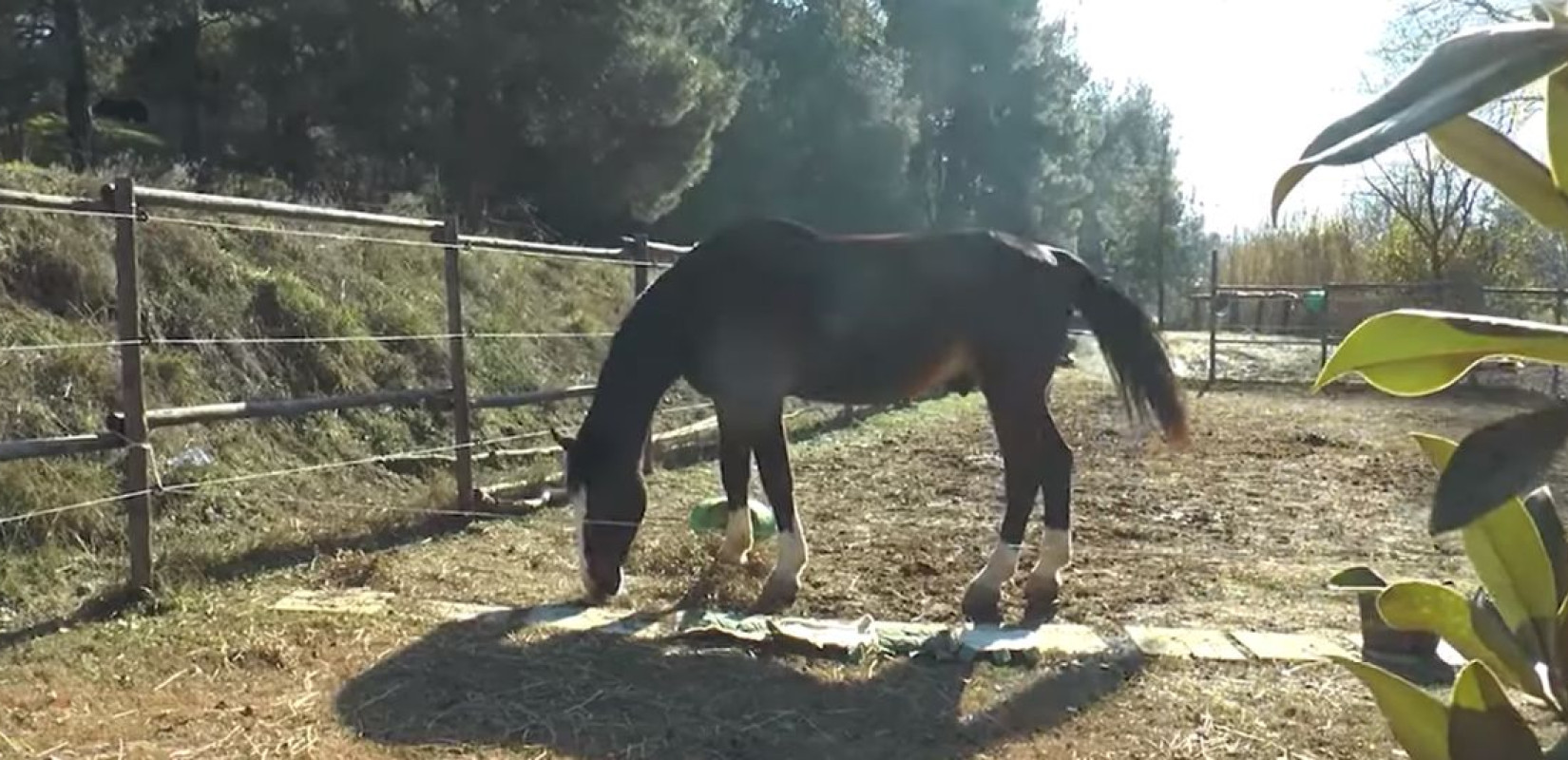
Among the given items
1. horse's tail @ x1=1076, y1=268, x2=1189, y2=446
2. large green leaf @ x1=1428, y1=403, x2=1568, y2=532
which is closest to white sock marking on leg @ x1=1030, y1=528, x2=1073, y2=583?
horse's tail @ x1=1076, y1=268, x2=1189, y2=446

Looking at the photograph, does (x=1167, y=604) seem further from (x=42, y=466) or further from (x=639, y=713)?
(x=42, y=466)

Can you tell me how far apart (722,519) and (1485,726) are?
14.5 feet

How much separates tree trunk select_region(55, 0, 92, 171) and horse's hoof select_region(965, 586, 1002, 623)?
35.8ft

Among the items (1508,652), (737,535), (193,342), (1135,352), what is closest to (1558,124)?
(1508,652)

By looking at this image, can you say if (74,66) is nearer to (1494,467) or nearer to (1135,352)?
(1135,352)

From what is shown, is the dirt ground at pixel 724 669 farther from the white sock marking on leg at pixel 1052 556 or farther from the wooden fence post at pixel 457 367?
the wooden fence post at pixel 457 367

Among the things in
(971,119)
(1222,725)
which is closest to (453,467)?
(1222,725)

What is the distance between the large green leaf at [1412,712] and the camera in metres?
0.77

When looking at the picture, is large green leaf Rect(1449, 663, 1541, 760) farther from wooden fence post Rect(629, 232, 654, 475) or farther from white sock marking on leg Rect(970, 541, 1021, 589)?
wooden fence post Rect(629, 232, 654, 475)

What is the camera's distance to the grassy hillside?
187 inches

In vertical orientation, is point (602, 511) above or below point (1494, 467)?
below

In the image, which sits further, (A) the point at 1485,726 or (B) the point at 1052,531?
(B) the point at 1052,531

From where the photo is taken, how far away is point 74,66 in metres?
12.1

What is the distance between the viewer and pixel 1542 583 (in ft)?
2.56
